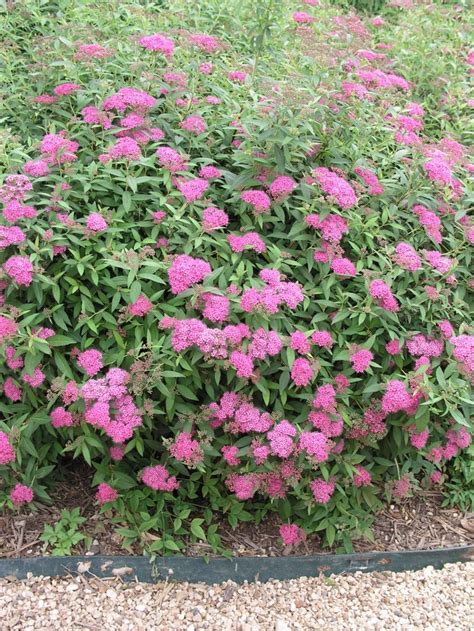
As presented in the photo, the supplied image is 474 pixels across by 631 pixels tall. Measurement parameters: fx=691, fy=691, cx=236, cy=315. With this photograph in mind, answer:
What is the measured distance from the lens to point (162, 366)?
2461 mm

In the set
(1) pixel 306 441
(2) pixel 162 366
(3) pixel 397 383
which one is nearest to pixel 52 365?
(2) pixel 162 366

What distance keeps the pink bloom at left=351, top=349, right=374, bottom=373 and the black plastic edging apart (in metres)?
0.83

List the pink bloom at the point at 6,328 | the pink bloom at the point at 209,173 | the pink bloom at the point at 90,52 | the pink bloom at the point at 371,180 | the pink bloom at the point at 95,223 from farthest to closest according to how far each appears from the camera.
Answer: the pink bloom at the point at 90,52 < the pink bloom at the point at 371,180 < the pink bloom at the point at 209,173 < the pink bloom at the point at 95,223 < the pink bloom at the point at 6,328

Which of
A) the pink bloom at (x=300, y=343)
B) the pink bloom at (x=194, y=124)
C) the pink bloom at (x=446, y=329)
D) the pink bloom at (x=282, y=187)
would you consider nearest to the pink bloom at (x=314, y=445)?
the pink bloom at (x=300, y=343)

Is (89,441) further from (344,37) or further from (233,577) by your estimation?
(344,37)

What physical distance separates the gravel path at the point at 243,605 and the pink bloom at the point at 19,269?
117cm

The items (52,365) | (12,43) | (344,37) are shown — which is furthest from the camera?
(12,43)

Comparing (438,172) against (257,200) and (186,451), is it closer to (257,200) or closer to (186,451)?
(257,200)

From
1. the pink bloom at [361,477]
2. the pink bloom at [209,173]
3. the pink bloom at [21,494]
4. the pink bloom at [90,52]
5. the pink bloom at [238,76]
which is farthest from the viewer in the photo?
the pink bloom at [238,76]

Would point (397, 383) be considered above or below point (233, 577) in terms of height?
above

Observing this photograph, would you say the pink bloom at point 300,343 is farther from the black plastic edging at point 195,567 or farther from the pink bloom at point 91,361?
the black plastic edging at point 195,567

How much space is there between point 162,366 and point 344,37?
1.97m

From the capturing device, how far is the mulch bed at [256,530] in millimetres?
2783

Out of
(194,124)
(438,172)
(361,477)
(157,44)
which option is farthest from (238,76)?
(361,477)
